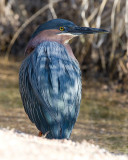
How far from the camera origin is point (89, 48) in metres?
7.46

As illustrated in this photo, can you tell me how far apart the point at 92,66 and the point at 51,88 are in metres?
4.27

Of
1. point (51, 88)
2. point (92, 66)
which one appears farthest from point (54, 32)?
point (92, 66)

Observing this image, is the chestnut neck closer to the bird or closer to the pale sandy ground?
the bird

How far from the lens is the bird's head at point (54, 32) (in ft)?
12.8

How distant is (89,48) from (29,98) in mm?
4054

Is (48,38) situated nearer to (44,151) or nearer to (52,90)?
(52,90)

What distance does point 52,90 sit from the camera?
3.31m

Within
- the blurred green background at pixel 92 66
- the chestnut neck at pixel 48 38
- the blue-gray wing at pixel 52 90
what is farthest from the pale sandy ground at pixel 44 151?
the blurred green background at pixel 92 66

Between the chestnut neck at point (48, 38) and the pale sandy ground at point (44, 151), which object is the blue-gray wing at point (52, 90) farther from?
the pale sandy ground at point (44, 151)

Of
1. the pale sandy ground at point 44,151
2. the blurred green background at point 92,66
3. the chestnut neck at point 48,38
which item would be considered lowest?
the blurred green background at point 92,66

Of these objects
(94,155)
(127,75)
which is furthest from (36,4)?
(94,155)

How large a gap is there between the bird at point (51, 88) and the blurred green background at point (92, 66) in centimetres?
95

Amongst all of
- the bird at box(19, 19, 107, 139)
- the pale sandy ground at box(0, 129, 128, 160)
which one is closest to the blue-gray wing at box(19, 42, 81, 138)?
the bird at box(19, 19, 107, 139)

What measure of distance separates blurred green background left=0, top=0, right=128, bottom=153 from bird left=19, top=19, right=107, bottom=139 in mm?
955
